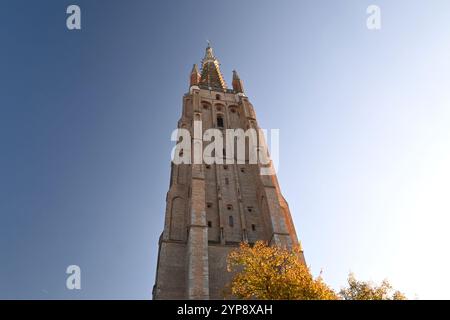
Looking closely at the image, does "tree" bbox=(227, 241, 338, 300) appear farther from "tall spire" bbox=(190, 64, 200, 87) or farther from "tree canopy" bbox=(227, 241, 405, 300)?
"tall spire" bbox=(190, 64, 200, 87)

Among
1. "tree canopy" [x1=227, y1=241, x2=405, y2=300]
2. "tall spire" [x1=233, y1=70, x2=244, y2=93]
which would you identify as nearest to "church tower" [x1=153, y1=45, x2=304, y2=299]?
"tree canopy" [x1=227, y1=241, x2=405, y2=300]

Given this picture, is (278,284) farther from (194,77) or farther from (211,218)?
(194,77)

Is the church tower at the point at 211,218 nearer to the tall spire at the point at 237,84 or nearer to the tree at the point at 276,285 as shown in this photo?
the tree at the point at 276,285

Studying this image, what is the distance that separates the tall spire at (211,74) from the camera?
150ft

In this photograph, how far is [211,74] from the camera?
4959 centimetres

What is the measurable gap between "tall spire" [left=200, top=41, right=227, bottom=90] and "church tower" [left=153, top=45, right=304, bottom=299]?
9.80 m

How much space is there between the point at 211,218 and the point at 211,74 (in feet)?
98.1

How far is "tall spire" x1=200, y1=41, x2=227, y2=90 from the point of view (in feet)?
150

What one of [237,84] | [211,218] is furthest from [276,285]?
[237,84]
